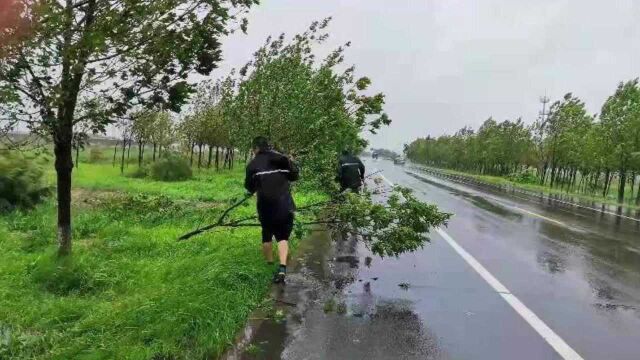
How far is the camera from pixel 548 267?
9.79 meters

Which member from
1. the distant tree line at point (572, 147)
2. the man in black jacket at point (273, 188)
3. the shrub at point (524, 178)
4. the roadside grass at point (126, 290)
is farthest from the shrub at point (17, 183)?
the shrub at point (524, 178)

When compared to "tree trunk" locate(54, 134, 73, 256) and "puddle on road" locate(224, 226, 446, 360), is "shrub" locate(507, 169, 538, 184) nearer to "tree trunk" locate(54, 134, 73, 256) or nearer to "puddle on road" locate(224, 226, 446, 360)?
"puddle on road" locate(224, 226, 446, 360)

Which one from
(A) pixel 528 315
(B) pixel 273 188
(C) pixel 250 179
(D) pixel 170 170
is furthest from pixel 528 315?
(D) pixel 170 170

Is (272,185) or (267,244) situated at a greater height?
(272,185)

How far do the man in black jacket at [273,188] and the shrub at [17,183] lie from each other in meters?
7.73

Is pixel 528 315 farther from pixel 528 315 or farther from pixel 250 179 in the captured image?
pixel 250 179

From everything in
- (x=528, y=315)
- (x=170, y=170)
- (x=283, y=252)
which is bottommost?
(x=170, y=170)

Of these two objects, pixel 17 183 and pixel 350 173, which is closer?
pixel 350 173

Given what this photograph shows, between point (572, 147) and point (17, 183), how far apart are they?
38.7 metres

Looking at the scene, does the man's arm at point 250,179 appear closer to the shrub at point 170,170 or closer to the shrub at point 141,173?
the shrub at point 170,170

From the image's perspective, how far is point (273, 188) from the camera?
25.8 ft

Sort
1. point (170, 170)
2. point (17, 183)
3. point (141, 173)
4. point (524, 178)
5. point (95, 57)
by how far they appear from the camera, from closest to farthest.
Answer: point (95, 57) → point (17, 183) → point (170, 170) → point (141, 173) → point (524, 178)

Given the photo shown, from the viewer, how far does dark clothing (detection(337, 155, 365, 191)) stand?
12.8 m

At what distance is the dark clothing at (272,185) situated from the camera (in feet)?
25.8
